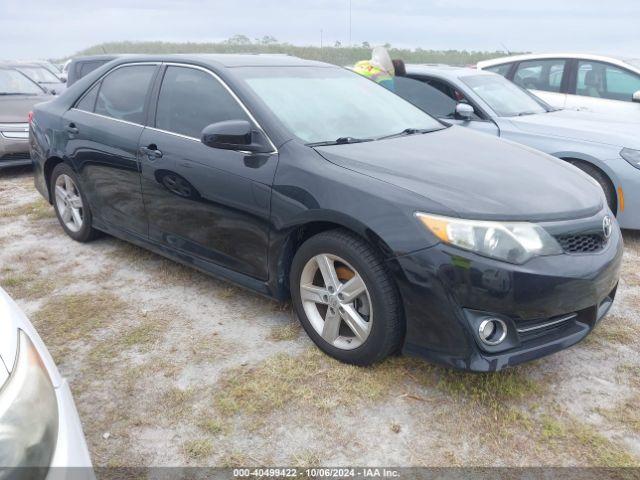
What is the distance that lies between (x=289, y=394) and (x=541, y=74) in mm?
6171

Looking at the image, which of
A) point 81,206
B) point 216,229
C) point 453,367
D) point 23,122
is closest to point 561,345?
point 453,367

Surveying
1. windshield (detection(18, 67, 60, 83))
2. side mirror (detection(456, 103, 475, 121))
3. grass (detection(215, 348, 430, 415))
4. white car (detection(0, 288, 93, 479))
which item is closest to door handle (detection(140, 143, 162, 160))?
grass (detection(215, 348, 430, 415))

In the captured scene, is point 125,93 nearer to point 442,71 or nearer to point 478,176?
point 478,176

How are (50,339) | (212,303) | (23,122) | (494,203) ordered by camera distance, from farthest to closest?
(23,122) → (212,303) → (50,339) → (494,203)

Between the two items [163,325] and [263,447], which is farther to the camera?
[163,325]

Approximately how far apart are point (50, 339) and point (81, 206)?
1593 mm

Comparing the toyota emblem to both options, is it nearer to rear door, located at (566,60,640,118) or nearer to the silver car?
the silver car

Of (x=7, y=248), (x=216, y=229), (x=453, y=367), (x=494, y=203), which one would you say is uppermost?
(x=494, y=203)

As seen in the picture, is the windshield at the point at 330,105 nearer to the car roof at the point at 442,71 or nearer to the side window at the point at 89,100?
the side window at the point at 89,100

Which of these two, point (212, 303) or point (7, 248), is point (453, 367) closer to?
point (212, 303)

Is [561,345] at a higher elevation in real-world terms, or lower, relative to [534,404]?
higher

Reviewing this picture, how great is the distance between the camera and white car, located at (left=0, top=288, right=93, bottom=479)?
4.33 ft

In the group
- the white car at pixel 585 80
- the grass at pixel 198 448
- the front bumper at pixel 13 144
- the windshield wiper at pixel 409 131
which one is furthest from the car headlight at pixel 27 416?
the white car at pixel 585 80

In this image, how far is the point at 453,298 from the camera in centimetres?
240
